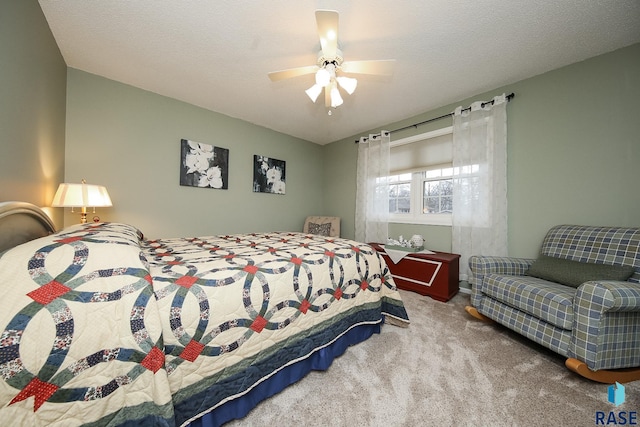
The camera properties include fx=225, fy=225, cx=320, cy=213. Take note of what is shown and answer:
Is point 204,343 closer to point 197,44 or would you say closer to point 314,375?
point 314,375

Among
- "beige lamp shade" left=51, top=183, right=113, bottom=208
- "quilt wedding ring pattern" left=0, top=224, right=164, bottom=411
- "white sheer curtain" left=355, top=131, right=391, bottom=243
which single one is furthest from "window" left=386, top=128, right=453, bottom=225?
"beige lamp shade" left=51, top=183, right=113, bottom=208

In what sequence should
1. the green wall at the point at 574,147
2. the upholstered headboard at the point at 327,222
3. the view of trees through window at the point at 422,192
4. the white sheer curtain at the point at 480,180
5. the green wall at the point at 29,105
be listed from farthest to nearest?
the upholstered headboard at the point at 327,222 → the view of trees through window at the point at 422,192 → the white sheer curtain at the point at 480,180 → the green wall at the point at 574,147 → the green wall at the point at 29,105

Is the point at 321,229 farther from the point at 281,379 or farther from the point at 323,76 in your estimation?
the point at 281,379

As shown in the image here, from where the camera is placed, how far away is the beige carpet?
1.13m

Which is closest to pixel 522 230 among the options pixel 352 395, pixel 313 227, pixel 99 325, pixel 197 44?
pixel 352 395

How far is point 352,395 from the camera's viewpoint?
1.26 m

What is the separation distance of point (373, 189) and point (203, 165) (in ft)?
8.60

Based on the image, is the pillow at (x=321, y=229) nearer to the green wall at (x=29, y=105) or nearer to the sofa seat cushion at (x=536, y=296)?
the sofa seat cushion at (x=536, y=296)

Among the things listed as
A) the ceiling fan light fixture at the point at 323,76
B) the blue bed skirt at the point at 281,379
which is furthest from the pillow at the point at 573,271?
the ceiling fan light fixture at the point at 323,76

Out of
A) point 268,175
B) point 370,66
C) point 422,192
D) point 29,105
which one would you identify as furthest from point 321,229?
point 29,105

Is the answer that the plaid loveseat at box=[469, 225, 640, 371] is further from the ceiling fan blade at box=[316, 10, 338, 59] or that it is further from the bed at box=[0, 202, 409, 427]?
the ceiling fan blade at box=[316, 10, 338, 59]

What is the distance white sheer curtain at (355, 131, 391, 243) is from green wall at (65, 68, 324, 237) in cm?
145

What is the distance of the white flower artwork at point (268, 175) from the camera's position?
3.71 meters

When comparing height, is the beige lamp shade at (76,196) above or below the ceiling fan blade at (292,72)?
below
